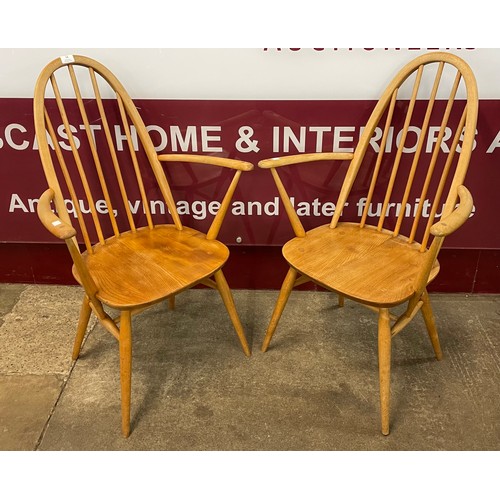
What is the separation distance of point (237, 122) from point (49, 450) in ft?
4.49

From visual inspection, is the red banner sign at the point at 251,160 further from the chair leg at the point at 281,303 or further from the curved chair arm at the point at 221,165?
the chair leg at the point at 281,303

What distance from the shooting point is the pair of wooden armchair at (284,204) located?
1596 millimetres

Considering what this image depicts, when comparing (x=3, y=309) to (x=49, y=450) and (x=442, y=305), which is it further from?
(x=442, y=305)

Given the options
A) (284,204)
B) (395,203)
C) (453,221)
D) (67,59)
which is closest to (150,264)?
(284,204)

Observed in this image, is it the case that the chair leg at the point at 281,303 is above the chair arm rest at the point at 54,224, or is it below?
below

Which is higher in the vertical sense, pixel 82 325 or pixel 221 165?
pixel 221 165

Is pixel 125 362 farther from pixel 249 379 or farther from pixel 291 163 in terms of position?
pixel 291 163

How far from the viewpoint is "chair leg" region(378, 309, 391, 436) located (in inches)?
62.7

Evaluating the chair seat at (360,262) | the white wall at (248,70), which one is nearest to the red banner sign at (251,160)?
the white wall at (248,70)

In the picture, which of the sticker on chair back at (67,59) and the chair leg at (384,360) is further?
the sticker on chair back at (67,59)

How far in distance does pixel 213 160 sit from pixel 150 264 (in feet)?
1.44

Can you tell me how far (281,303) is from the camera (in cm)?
194

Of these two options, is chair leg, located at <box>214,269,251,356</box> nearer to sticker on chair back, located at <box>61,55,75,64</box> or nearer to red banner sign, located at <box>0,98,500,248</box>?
red banner sign, located at <box>0,98,500,248</box>

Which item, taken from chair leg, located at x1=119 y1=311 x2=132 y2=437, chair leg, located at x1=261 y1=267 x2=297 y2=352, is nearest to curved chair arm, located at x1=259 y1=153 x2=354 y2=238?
chair leg, located at x1=261 y1=267 x2=297 y2=352
